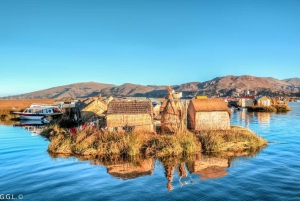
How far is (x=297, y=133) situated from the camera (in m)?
28.6

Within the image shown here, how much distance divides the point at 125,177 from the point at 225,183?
497 centimetres

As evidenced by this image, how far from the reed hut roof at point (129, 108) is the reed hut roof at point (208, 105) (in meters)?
4.07

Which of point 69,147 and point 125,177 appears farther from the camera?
point 69,147

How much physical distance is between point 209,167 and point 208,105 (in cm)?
852

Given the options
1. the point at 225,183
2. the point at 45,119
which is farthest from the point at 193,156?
the point at 45,119

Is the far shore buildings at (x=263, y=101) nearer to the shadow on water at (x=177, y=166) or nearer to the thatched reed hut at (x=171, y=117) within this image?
the thatched reed hut at (x=171, y=117)

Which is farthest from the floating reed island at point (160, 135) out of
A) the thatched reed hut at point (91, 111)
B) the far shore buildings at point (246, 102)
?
the far shore buildings at point (246, 102)

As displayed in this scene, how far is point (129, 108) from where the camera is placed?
2214cm

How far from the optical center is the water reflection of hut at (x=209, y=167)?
14522mm

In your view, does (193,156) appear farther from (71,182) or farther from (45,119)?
(45,119)

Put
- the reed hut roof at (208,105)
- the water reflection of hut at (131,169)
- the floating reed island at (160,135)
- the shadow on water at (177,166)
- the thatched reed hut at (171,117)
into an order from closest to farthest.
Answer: the shadow on water at (177,166)
the water reflection of hut at (131,169)
the floating reed island at (160,135)
the thatched reed hut at (171,117)
the reed hut roof at (208,105)

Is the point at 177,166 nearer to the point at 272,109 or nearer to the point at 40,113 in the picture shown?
the point at 40,113

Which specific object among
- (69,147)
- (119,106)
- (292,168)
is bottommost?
(292,168)

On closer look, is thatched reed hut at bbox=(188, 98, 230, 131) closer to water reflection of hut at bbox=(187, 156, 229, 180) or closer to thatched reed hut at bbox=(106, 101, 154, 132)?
thatched reed hut at bbox=(106, 101, 154, 132)
